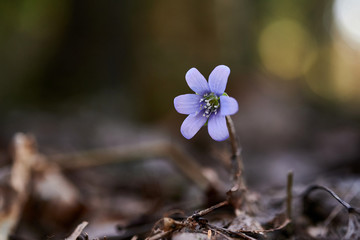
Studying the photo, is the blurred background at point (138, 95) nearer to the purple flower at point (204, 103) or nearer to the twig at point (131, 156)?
the twig at point (131, 156)

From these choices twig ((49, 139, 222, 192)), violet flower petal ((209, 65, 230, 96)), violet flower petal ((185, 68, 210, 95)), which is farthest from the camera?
twig ((49, 139, 222, 192))

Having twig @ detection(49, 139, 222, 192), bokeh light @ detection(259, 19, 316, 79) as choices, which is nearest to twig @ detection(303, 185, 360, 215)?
twig @ detection(49, 139, 222, 192)

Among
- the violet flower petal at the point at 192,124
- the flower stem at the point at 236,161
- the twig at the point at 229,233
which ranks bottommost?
Answer: the twig at the point at 229,233

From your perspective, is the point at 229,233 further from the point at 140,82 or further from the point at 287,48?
the point at 287,48

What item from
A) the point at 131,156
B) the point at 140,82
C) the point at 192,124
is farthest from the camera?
the point at 140,82

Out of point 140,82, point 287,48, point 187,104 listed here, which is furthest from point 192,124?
point 287,48

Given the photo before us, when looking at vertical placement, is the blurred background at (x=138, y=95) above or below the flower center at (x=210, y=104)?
above

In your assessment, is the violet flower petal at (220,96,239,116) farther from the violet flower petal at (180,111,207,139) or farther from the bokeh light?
the bokeh light

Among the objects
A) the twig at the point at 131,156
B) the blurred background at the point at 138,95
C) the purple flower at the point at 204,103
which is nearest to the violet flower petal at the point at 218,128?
the purple flower at the point at 204,103
